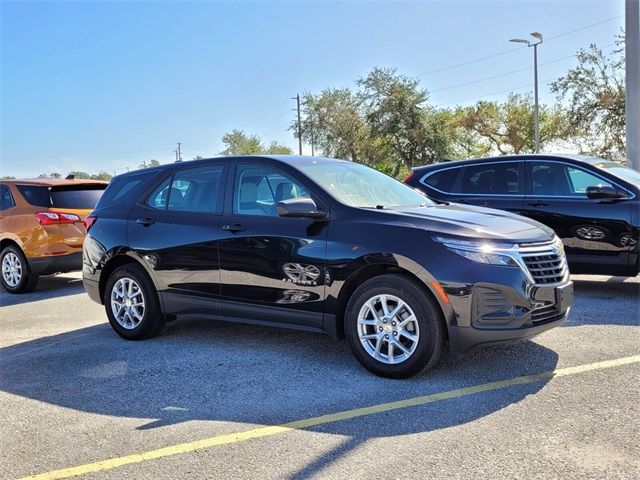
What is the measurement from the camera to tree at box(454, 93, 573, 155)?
149ft

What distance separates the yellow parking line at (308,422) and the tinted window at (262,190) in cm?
184

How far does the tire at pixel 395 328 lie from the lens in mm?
4203

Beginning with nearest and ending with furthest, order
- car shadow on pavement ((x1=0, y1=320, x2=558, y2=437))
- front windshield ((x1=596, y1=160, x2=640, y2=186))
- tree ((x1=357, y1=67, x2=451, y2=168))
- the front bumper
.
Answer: car shadow on pavement ((x1=0, y1=320, x2=558, y2=437))
the front bumper
front windshield ((x1=596, y1=160, x2=640, y2=186))
tree ((x1=357, y1=67, x2=451, y2=168))

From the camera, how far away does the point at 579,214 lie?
23.4ft

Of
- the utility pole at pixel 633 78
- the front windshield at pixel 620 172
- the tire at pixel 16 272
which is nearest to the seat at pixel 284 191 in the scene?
the front windshield at pixel 620 172

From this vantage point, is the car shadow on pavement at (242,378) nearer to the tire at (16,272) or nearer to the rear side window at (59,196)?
the tire at (16,272)

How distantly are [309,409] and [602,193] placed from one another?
4793mm

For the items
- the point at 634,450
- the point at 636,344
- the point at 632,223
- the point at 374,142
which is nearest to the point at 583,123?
the point at 374,142

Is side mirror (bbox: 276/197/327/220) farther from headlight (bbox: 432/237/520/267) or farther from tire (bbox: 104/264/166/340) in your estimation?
tire (bbox: 104/264/166/340)

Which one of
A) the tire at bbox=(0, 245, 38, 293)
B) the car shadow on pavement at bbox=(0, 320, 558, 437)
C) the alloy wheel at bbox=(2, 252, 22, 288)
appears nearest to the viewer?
the car shadow on pavement at bbox=(0, 320, 558, 437)

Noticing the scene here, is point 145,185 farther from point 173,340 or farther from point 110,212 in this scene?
point 173,340

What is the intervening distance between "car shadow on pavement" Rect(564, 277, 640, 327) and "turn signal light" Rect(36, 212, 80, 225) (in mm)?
7039

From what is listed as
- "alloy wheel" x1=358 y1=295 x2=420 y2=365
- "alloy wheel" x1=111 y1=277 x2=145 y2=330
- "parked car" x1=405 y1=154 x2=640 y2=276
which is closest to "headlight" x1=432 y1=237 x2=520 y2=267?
"alloy wheel" x1=358 y1=295 x2=420 y2=365

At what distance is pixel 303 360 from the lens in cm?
496
